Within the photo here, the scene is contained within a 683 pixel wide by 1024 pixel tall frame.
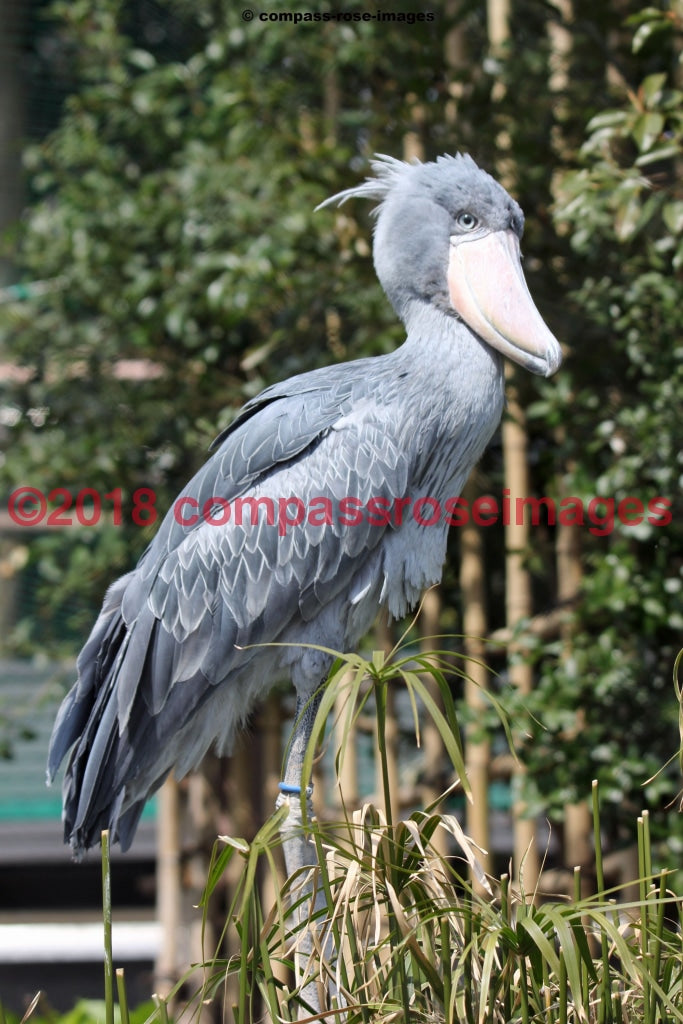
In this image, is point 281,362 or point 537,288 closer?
point 537,288

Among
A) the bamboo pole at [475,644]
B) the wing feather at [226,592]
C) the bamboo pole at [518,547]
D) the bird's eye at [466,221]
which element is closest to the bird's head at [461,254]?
the bird's eye at [466,221]

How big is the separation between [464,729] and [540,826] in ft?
1.47

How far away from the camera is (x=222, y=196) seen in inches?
106

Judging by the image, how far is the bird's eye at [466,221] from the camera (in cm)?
170

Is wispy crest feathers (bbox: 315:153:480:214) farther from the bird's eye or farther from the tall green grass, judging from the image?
the tall green grass

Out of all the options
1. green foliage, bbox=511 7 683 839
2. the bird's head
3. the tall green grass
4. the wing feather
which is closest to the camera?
the tall green grass

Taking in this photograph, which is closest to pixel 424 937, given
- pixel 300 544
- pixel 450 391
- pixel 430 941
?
pixel 430 941

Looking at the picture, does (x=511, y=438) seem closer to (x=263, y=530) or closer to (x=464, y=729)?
(x=464, y=729)

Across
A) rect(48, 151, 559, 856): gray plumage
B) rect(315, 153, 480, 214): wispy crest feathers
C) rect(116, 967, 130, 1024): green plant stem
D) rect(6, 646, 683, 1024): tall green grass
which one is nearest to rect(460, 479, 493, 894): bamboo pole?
rect(48, 151, 559, 856): gray plumage

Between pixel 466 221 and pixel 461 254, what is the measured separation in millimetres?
59

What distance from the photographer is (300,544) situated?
1.75 meters

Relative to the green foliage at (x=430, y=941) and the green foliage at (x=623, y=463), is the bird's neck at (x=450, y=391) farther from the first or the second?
the green foliage at (x=623, y=463)

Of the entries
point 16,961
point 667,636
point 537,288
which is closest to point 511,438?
point 537,288

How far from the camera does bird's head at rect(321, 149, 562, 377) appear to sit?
5.31 ft
